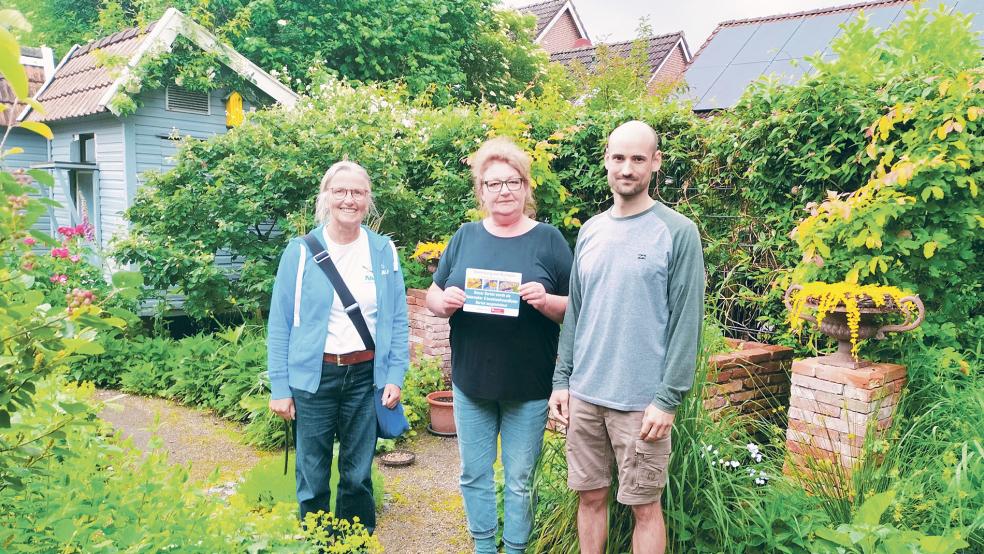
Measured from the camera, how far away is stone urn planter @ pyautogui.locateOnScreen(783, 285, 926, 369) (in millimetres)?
3756

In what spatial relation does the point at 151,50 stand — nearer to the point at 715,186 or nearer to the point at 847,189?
the point at 715,186

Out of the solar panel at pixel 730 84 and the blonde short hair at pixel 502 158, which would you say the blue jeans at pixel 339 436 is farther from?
the solar panel at pixel 730 84

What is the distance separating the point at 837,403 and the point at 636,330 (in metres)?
1.91

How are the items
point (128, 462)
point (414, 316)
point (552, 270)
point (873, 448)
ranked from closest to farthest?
point (128, 462)
point (552, 270)
point (873, 448)
point (414, 316)

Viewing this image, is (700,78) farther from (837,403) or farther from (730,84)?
(837,403)

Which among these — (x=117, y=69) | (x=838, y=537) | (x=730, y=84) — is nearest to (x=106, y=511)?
(x=838, y=537)

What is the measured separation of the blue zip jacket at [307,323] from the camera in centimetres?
309

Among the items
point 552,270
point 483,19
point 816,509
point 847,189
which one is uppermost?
point 483,19

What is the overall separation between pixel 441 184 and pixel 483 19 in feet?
40.9

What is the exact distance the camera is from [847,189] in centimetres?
462

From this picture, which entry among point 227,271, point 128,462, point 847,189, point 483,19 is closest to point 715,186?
point 847,189

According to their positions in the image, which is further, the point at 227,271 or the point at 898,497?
the point at 227,271

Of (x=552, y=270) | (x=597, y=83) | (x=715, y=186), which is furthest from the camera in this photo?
(x=597, y=83)

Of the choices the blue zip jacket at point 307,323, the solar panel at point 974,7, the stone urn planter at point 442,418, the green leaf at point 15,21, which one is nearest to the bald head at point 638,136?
the blue zip jacket at point 307,323
